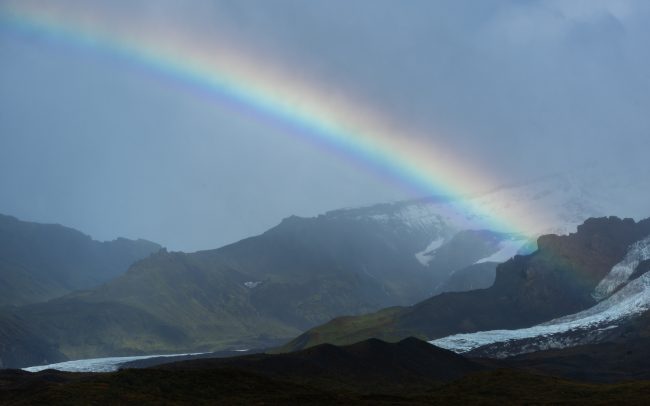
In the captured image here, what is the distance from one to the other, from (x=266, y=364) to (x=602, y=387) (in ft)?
258

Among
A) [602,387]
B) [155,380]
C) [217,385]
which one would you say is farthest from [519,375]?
[155,380]

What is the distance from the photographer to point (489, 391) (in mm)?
157250

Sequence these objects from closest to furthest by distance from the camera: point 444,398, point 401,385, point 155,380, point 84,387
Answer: point 84,387 < point 155,380 < point 444,398 < point 401,385

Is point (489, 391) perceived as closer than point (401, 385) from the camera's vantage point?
Yes

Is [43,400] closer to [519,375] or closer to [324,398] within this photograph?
[324,398]

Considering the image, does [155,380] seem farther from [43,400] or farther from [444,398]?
[444,398]

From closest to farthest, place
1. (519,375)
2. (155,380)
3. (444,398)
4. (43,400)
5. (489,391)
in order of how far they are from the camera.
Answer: (43,400) → (155,380) → (444,398) → (489,391) → (519,375)

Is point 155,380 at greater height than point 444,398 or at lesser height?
greater

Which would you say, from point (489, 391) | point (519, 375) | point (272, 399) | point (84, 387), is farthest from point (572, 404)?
point (84, 387)

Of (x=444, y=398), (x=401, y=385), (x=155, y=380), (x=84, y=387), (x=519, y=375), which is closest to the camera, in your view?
(x=84, y=387)

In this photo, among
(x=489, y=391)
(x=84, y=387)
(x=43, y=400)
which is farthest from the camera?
(x=489, y=391)

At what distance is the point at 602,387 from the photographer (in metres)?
159

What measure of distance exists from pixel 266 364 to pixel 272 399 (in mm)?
62525

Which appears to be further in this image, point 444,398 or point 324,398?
point 444,398
